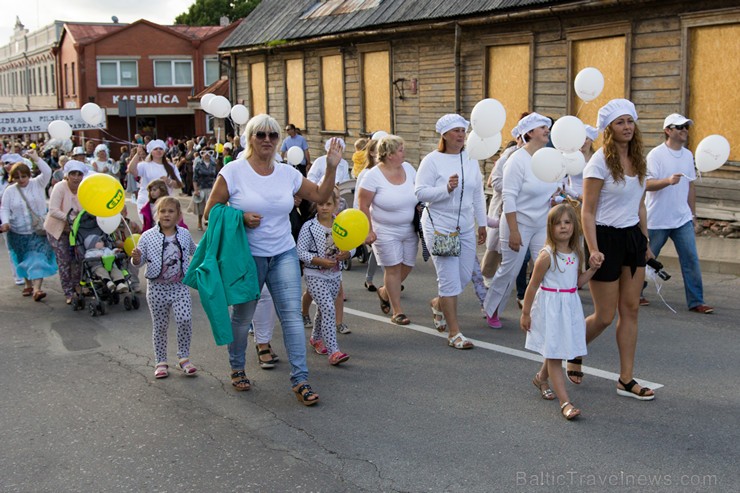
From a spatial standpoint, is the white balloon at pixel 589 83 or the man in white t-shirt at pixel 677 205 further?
the white balloon at pixel 589 83

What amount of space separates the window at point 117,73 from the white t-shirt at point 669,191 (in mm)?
48006

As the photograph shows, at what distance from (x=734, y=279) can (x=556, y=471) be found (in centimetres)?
679

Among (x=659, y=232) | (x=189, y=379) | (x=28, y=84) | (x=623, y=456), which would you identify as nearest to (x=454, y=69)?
(x=659, y=232)

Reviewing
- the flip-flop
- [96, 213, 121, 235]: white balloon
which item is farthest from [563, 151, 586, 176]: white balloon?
[96, 213, 121, 235]: white balloon

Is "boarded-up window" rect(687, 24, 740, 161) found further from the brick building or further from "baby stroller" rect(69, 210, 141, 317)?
the brick building

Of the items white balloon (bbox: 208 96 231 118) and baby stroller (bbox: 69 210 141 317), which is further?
white balloon (bbox: 208 96 231 118)

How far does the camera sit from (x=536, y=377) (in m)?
6.12

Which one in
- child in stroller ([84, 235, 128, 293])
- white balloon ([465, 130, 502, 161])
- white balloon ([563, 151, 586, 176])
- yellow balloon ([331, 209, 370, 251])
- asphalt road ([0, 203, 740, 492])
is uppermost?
white balloon ([465, 130, 502, 161])

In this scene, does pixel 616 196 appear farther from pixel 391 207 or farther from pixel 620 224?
pixel 391 207

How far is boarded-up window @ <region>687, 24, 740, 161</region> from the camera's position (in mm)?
13180

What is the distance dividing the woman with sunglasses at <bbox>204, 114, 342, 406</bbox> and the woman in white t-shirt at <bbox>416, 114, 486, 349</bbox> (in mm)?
1541

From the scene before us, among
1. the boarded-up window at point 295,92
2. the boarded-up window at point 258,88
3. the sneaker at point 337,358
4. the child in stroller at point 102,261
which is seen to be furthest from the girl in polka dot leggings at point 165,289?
the boarded-up window at point 258,88

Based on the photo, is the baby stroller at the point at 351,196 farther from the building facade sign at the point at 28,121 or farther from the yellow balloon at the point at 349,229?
the building facade sign at the point at 28,121

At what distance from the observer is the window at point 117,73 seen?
52.2 metres
